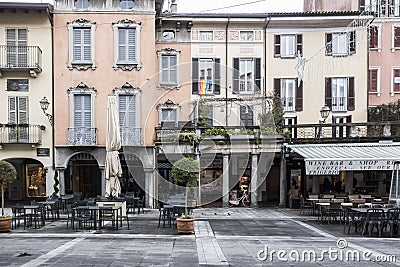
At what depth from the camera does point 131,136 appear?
2208 cm

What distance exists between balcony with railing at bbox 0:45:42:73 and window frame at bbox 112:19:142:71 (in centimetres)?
379

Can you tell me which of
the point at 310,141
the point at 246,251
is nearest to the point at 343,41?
the point at 310,141

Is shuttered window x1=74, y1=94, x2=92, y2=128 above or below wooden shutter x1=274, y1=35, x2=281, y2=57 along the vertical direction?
below

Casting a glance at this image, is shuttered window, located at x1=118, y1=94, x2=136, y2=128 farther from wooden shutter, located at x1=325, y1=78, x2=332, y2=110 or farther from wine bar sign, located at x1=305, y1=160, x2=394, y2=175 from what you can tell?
wooden shutter, located at x1=325, y1=78, x2=332, y2=110

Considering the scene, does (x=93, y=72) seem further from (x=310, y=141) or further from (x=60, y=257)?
(x=60, y=257)

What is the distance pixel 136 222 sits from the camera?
1530cm

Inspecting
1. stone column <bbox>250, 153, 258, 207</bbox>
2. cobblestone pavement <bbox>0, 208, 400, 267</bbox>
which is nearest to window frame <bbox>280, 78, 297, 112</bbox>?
stone column <bbox>250, 153, 258, 207</bbox>

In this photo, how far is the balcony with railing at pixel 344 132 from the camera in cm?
2047

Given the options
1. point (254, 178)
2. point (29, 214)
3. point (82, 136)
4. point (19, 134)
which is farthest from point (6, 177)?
point (254, 178)

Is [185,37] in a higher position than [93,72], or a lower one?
higher

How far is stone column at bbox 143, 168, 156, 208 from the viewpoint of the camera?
2173 cm

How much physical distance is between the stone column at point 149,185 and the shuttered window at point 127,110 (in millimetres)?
2528

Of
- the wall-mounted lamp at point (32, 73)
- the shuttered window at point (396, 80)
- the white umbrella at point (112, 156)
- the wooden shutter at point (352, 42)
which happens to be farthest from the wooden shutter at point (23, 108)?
the shuttered window at point (396, 80)

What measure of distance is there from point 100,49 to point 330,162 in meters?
12.7
